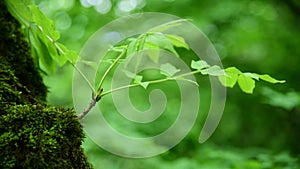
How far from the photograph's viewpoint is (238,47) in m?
4.72

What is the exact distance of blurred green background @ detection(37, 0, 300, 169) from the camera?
14.1ft

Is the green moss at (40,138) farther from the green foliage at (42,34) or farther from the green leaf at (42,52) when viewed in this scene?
the green leaf at (42,52)

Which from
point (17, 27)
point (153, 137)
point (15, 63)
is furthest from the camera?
point (153, 137)

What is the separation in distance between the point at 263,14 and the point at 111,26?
1.87 meters

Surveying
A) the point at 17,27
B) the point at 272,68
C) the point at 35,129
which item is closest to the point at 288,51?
the point at 272,68

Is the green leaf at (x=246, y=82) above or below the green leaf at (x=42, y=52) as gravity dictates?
above

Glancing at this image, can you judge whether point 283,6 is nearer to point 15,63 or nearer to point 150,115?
point 150,115

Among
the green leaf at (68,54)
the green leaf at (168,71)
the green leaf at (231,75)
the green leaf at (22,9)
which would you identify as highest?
the green leaf at (231,75)

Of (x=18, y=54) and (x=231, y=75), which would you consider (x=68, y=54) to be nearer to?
(x=18, y=54)

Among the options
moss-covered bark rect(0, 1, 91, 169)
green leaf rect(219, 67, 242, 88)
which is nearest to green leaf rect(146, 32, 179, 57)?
green leaf rect(219, 67, 242, 88)

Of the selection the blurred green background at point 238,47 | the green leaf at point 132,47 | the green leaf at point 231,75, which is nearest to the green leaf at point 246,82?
the green leaf at point 231,75

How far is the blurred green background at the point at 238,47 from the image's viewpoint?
14.1 ft

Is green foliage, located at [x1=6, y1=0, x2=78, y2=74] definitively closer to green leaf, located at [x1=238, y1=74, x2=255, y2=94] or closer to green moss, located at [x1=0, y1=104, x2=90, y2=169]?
green moss, located at [x1=0, y1=104, x2=90, y2=169]

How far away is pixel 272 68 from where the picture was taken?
4586 millimetres
